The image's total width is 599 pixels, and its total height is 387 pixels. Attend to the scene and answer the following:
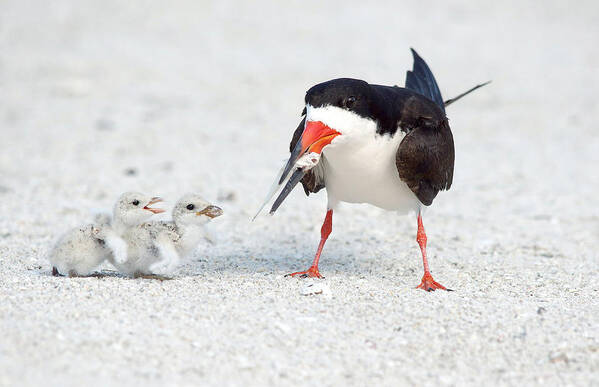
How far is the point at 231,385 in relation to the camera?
329 centimetres

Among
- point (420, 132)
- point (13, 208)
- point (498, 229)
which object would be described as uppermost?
point (420, 132)

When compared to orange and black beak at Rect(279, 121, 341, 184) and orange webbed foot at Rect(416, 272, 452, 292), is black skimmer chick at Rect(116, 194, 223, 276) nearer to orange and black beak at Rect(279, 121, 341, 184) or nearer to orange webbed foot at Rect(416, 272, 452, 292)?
orange and black beak at Rect(279, 121, 341, 184)

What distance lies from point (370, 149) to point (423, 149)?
33 cm

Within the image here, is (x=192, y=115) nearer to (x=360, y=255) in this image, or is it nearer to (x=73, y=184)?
(x=73, y=184)

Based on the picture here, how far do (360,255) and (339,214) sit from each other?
1302mm

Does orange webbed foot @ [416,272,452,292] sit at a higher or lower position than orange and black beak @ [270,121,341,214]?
lower

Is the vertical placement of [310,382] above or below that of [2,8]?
below

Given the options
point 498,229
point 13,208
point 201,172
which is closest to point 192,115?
point 201,172

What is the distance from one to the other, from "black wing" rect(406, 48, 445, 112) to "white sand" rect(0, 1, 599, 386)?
3.77ft

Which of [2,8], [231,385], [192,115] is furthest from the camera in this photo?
[2,8]

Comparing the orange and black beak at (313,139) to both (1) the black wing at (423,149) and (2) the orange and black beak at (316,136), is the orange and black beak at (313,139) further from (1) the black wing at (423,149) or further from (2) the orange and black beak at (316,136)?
(1) the black wing at (423,149)

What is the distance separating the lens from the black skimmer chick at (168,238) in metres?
4.54

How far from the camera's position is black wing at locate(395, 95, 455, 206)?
184 inches

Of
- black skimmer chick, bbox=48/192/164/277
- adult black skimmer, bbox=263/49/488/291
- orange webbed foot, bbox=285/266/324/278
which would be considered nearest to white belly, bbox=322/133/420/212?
adult black skimmer, bbox=263/49/488/291
